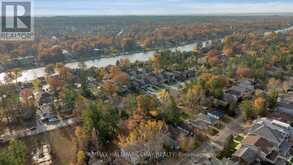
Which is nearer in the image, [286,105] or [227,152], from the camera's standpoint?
[227,152]

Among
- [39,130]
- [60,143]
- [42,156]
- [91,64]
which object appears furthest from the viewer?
[91,64]

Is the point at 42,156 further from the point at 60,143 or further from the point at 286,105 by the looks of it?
the point at 286,105

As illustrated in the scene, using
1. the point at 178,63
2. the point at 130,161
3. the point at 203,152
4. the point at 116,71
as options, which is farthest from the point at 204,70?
the point at 130,161

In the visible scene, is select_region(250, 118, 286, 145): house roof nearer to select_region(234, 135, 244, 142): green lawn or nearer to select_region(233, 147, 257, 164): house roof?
select_region(234, 135, 244, 142): green lawn

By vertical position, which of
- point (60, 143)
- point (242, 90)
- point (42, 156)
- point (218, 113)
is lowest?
point (42, 156)

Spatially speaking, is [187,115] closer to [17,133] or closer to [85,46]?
[17,133]

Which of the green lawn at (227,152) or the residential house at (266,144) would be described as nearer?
the residential house at (266,144)

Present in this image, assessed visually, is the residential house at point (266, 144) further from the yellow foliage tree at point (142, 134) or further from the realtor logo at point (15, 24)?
the realtor logo at point (15, 24)

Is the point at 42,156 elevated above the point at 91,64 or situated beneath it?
situated beneath

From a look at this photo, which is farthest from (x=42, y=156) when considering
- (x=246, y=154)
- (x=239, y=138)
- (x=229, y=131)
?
(x=239, y=138)

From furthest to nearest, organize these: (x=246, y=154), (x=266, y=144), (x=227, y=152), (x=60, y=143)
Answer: (x=60, y=143), (x=266, y=144), (x=227, y=152), (x=246, y=154)

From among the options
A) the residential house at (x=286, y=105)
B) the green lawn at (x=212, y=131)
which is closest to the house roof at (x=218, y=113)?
the green lawn at (x=212, y=131)
